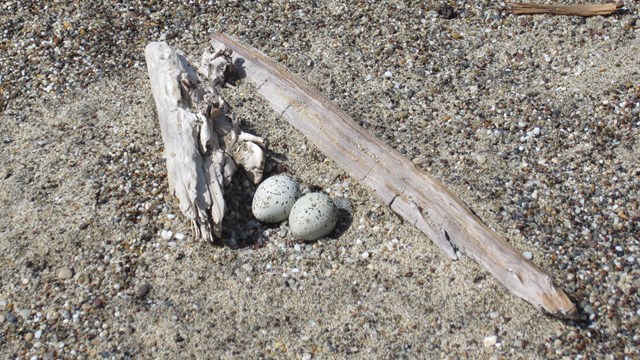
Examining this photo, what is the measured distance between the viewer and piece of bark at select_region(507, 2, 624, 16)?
16.1 feet

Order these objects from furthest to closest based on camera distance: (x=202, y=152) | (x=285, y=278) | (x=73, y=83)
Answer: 1. (x=73, y=83)
2. (x=202, y=152)
3. (x=285, y=278)

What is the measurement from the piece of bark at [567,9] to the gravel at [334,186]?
0.06m

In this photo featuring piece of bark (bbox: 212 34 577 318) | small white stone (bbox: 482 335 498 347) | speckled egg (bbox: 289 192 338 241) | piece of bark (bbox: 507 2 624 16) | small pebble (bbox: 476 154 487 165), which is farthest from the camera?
piece of bark (bbox: 507 2 624 16)

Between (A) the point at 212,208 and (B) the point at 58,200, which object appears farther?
(B) the point at 58,200

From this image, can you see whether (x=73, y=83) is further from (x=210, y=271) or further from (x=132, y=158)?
(x=210, y=271)

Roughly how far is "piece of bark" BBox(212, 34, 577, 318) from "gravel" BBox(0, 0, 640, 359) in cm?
8

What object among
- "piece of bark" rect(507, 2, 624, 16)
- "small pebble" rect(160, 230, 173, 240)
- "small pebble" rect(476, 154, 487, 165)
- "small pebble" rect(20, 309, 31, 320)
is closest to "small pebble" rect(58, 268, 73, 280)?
"small pebble" rect(20, 309, 31, 320)

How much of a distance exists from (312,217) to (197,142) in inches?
28.5

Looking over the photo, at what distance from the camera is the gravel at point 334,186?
133 inches

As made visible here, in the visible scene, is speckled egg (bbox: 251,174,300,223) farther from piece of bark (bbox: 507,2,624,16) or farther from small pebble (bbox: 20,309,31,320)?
piece of bark (bbox: 507,2,624,16)

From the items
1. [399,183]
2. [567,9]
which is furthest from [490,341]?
[567,9]

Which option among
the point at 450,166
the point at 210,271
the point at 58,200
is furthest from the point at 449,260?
the point at 58,200

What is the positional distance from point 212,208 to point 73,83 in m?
1.69

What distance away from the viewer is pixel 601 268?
3.55 meters
